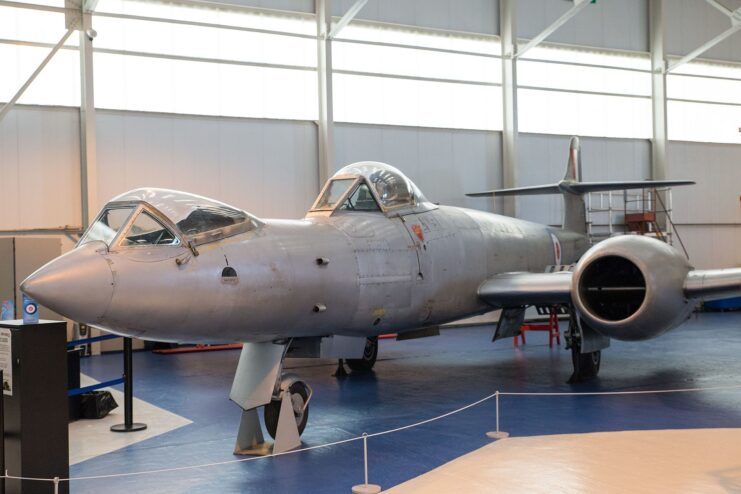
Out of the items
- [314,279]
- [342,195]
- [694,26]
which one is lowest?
[314,279]

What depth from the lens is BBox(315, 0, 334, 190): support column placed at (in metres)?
16.5

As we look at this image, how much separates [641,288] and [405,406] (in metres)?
2.91

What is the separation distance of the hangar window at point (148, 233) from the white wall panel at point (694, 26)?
19.3 m

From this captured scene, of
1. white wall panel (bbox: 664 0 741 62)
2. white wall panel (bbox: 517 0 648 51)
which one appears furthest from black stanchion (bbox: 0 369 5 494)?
white wall panel (bbox: 664 0 741 62)

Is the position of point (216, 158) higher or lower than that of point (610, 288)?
higher

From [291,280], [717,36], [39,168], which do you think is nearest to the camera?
[291,280]

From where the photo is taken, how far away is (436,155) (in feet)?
60.5

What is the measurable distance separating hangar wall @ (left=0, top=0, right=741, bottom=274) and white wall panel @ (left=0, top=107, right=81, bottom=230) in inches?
0.7

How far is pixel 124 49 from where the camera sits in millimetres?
15039

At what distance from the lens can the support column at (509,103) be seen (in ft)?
62.2

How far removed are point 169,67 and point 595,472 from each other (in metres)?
12.3

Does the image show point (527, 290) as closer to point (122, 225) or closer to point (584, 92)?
point (122, 225)

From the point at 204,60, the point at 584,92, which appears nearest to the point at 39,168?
the point at 204,60

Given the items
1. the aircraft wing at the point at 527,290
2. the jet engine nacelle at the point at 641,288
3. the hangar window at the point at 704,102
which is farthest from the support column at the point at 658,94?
→ the jet engine nacelle at the point at 641,288
